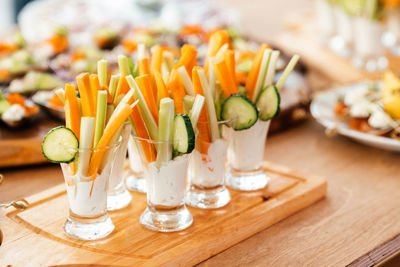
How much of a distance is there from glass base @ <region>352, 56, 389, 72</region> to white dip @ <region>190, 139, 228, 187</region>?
1.54 metres

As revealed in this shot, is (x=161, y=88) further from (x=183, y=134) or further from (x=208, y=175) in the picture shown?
(x=208, y=175)

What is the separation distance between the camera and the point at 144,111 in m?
1.25

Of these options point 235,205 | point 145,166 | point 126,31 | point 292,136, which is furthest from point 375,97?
point 126,31

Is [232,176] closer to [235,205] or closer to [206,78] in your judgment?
[235,205]

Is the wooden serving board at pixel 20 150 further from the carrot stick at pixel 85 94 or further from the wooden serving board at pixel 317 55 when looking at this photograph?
the wooden serving board at pixel 317 55

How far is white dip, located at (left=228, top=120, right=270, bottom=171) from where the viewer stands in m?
1.50

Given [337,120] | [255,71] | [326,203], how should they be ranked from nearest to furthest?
1. [255,71]
2. [326,203]
3. [337,120]

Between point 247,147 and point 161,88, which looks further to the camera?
point 247,147

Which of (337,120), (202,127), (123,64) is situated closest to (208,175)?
(202,127)

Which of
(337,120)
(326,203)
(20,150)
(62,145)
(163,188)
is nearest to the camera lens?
(62,145)

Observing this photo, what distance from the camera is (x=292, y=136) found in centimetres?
214

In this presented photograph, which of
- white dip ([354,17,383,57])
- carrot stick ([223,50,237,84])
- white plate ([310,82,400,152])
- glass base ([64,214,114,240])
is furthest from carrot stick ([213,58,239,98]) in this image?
white dip ([354,17,383,57])

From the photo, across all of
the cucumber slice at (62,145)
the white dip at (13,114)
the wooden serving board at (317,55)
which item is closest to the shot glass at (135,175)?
the cucumber slice at (62,145)

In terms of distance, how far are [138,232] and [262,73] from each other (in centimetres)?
52
